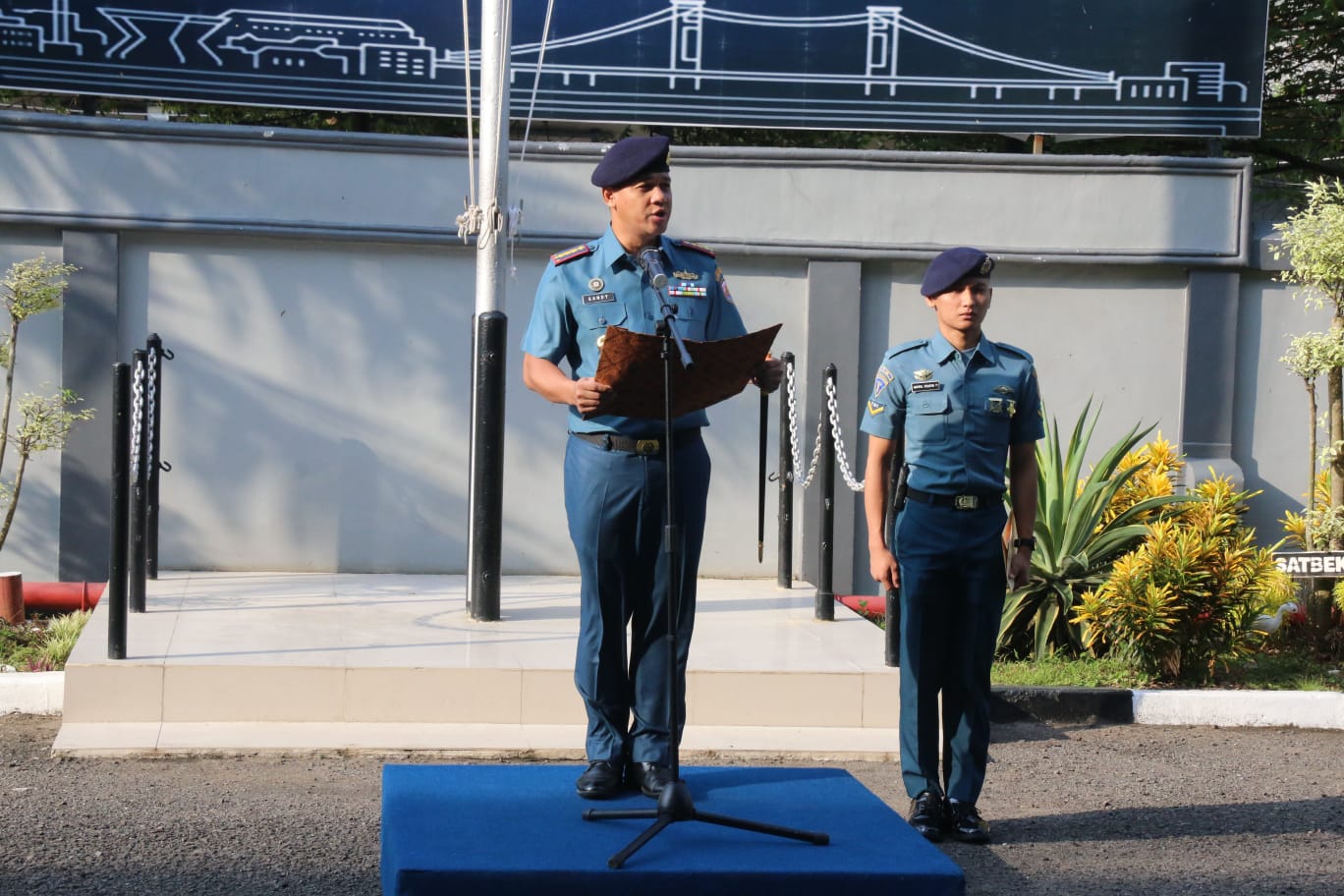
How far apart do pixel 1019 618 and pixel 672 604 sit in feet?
13.9

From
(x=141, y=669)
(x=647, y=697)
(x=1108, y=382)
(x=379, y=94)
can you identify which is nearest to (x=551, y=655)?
(x=141, y=669)

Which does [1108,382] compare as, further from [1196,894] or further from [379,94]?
[1196,894]

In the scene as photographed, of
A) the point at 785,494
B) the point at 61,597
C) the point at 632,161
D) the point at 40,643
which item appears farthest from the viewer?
the point at 785,494

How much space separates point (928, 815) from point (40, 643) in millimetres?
4733

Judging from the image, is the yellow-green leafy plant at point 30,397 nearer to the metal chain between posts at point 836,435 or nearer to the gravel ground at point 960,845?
the gravel ground at point 960,845

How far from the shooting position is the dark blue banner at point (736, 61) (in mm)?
8875

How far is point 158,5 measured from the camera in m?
8.83

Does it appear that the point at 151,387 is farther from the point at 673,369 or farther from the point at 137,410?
the point at 673,369

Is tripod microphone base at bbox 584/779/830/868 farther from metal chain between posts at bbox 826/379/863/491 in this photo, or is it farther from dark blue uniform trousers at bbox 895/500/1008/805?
metal chain between posts at bbox 826/379/863/491

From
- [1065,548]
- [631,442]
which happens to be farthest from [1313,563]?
[631,442]

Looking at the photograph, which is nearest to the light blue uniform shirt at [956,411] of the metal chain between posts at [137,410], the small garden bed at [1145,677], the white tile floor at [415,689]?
the white tile floor at [415,689]

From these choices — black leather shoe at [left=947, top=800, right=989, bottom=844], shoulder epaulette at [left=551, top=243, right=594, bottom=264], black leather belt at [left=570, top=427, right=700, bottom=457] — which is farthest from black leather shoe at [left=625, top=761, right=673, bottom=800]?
shoulder epaulette at [left=551, top=243, right=594, bottom=264]

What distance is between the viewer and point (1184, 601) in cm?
706

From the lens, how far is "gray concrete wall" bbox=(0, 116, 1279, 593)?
29.3ft
